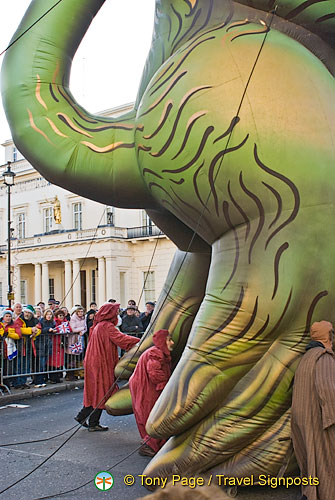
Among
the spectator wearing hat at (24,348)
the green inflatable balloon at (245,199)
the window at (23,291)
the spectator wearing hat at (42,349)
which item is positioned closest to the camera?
the green inflatable balloon at (245,199)

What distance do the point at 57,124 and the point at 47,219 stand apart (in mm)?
30484

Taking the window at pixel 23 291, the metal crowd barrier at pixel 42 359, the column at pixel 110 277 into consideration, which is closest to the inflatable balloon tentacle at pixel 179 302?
the metal crowd barrier at pixel 42 359

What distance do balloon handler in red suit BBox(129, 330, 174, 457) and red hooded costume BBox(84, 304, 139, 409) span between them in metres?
1.14

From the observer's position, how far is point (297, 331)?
10.5ft

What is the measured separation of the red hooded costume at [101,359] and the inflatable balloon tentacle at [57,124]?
239 cm

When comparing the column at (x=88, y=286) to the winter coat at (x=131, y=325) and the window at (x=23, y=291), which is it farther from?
the winter coat at (x=131, y=325)

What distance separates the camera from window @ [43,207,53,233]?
109 ft

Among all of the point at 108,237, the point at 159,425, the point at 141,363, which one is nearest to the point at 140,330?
the point at 141,363

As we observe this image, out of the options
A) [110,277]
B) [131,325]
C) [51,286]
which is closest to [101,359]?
[131,325]

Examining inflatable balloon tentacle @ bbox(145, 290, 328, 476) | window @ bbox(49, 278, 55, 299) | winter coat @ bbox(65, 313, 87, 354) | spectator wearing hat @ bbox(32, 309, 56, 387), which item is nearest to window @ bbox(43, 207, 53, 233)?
window @ bbox(49, 278, 55, 299)

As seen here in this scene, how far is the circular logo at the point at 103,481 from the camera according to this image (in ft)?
11.9

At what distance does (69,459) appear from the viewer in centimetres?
440

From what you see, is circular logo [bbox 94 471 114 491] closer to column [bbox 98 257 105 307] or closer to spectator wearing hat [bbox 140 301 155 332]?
spectator wearing hat [bbox 140 301 155 332]

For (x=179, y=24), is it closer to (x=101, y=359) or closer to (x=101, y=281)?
(x=101, y=359)
